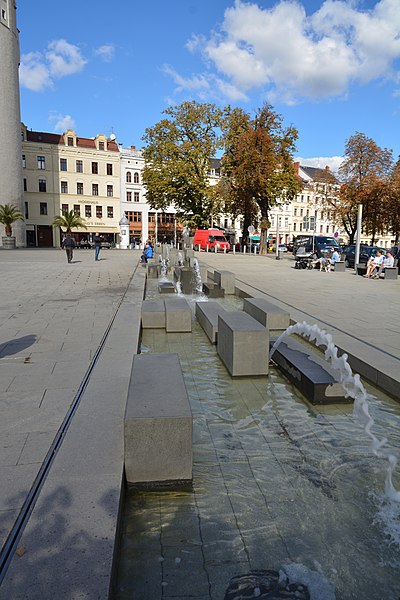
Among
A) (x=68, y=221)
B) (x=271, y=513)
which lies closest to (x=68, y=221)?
(x=68, y=221)

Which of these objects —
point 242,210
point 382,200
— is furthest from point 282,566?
point 242,210

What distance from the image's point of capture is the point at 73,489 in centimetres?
265

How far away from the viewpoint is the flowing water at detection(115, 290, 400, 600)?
2303 millimetres

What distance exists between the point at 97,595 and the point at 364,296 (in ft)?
39.4

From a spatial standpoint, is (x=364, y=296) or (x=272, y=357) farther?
(x=364, y=296)

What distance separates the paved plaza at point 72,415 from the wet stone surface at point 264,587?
0.62ft

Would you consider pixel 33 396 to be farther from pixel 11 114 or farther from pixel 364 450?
pixel 11 114

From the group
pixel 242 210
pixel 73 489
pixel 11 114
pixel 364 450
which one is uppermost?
pixel 11 114

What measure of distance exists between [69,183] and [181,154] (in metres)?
21.6

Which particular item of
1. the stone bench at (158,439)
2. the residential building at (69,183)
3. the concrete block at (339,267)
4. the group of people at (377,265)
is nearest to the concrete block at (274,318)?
the stone bench at (158,439)

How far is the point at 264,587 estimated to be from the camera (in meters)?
2.21

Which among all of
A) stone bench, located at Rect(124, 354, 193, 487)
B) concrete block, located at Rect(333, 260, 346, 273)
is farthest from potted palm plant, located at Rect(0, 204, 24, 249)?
stone bench, located at Rect(124, 354, 193, 487)

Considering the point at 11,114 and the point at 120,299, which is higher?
the point at 11,114

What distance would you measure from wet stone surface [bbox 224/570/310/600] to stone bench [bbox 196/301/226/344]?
15.6 ft
